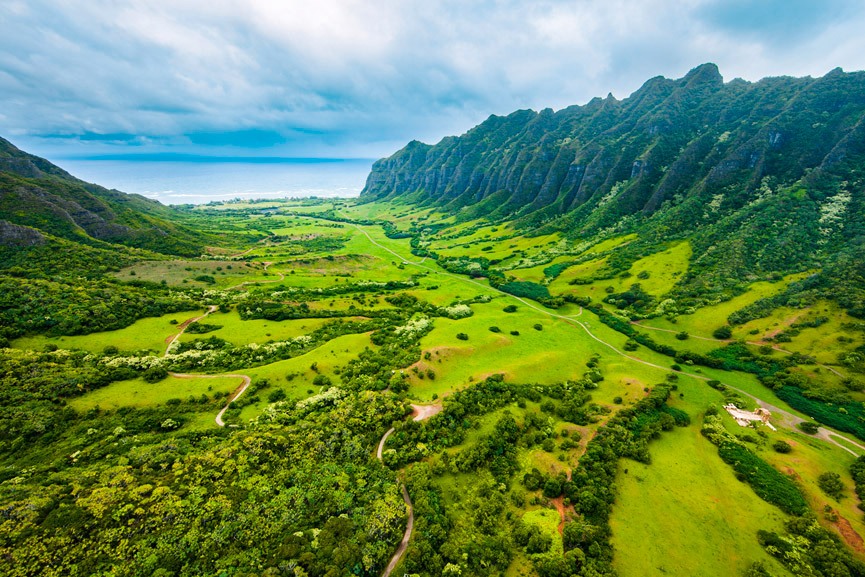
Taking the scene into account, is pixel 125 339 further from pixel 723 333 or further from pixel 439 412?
pixel 723 333

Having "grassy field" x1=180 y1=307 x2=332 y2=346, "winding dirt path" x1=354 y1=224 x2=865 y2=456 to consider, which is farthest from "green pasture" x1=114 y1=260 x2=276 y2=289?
"winding dirt path" x1=354 y1=224 x2=865 y2=456

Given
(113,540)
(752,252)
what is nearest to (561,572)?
(113,540)

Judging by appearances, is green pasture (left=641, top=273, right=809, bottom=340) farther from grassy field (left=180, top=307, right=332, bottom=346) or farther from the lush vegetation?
grassy field (left=180, top=307, right=332, bottom=346)

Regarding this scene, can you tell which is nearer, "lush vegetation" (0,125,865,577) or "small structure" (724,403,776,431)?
"lush vegetation" (0,125,865,577)

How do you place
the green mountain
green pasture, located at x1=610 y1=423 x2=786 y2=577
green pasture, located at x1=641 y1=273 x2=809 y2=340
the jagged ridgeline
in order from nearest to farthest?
green pasture, located at x1=610 y1=423 x2=786 y2=577 → green pasture, located at x1=641 y1=273 x2=809 y2=340 → the jagged ridgeline → the green mountain

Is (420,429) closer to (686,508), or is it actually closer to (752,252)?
(686,508)

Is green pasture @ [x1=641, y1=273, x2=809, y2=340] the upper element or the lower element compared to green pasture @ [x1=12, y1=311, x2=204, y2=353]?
upper
